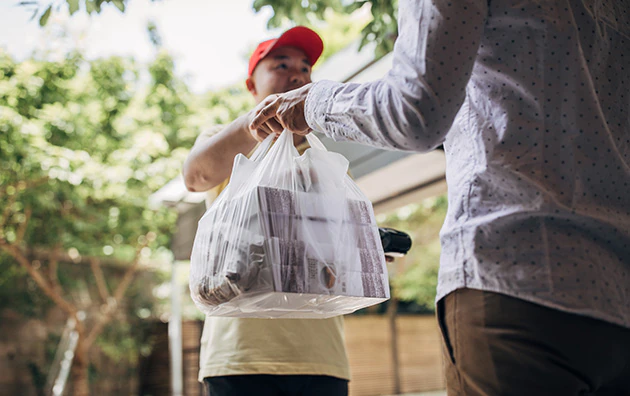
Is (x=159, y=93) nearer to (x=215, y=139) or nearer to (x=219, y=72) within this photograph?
(x=219, y=72)

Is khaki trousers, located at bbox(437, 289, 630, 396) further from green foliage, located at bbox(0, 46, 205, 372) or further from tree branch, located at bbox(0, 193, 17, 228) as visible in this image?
tree branch, located at bbox(0, 193, 17, 228)

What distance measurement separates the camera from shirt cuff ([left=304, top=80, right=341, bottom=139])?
908mm

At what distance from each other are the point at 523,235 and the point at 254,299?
1.52ft

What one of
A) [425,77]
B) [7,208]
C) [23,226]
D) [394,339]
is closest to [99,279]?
[23,226]

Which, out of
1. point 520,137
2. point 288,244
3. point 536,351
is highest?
point 520,137

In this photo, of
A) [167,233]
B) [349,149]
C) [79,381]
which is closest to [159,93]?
[167,233]

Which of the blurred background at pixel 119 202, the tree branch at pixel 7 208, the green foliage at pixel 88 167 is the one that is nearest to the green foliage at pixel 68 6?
the blurred background at pixel 119 202

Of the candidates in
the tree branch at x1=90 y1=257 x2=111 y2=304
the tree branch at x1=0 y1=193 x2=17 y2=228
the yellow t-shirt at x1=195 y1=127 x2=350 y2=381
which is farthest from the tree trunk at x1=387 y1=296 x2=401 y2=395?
the yellow t-shirt at x1=195 y1=127 x2=350 y2=381

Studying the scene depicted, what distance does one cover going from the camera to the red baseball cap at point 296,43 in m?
Answer: 1.60

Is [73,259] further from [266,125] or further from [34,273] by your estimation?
[266,125]

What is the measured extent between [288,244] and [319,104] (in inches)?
9.9

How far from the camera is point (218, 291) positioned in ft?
3.19

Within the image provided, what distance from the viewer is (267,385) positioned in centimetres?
138

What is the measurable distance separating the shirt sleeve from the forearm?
1.85 feet
